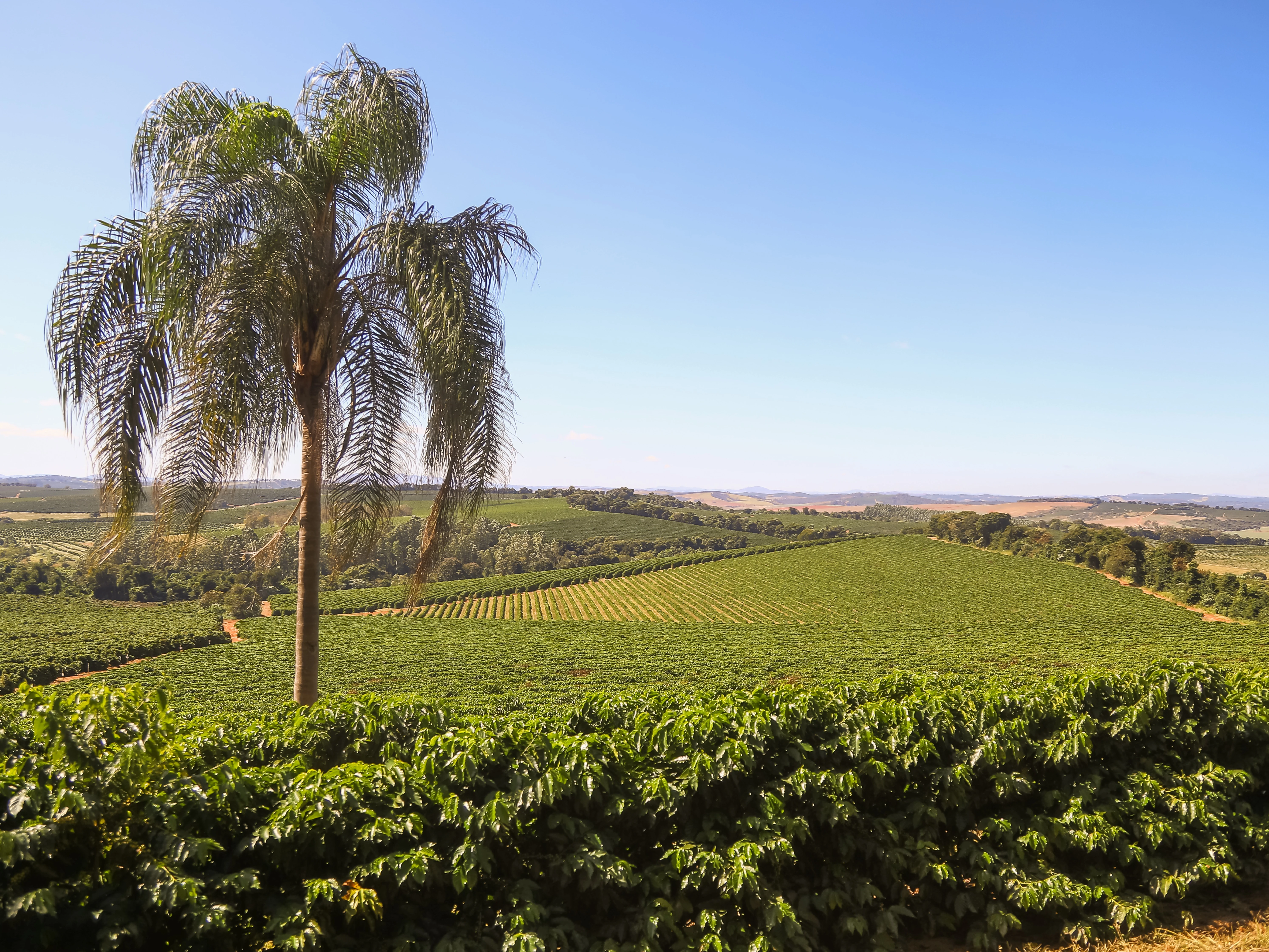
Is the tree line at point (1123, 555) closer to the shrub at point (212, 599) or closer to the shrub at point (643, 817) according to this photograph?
the shrub at point (643, 817)

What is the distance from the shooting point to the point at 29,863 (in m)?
2.59

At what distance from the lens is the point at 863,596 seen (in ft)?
220

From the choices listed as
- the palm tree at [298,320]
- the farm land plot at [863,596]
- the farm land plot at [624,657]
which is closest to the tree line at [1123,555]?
the farm land plot at [863,596]

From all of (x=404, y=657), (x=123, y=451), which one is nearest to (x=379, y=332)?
(x=123, y=451)

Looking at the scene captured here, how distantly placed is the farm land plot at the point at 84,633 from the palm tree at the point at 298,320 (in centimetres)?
4346

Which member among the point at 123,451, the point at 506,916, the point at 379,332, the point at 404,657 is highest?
the point at 379,332

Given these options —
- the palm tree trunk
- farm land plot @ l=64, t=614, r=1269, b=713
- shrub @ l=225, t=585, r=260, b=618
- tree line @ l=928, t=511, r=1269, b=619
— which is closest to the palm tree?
→ the palm tree trunk

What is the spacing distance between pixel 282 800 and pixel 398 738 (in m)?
0.77

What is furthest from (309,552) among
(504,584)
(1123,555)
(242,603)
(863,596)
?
(1123,555)

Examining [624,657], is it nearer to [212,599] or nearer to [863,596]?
[863,596]

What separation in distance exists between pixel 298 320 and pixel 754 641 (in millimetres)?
47250

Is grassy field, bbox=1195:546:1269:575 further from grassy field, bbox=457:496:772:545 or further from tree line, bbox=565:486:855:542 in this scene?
grassy field, bbox=457:496:772:545

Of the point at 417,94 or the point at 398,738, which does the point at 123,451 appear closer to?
the point at 398,738

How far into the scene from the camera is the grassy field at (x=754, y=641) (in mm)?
33562
